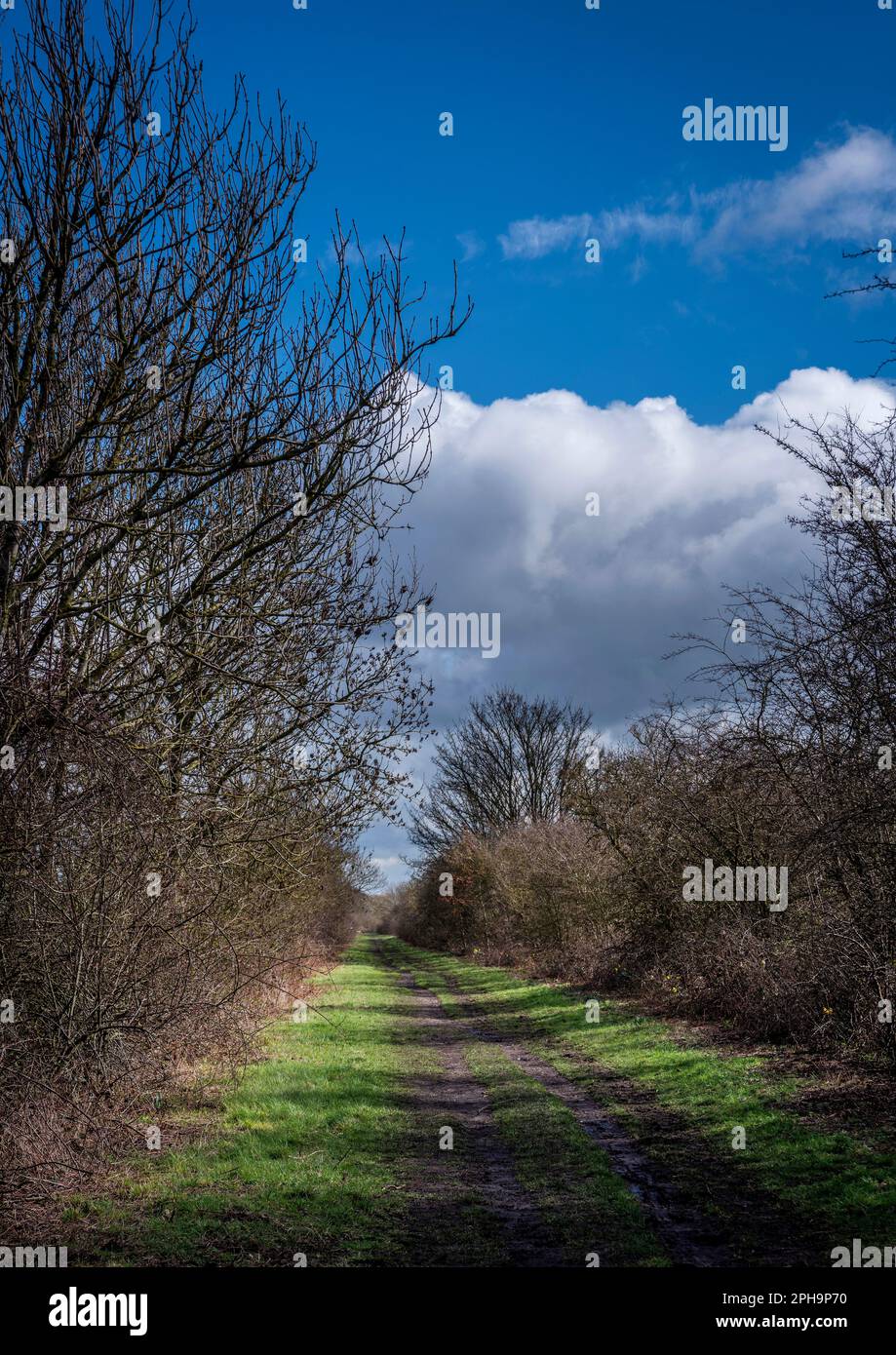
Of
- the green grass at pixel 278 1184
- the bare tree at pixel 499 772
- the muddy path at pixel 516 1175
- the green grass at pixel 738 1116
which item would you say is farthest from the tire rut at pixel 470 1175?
the bare tree at pixel 499 772

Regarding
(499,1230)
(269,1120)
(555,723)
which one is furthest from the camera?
(555,723)

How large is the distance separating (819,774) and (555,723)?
36.6 m

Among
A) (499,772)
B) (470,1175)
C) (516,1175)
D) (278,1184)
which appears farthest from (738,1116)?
(499,772)

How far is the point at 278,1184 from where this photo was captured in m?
7.14

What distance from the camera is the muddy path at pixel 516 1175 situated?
19.1ft

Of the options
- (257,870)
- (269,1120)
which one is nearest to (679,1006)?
(257,870)

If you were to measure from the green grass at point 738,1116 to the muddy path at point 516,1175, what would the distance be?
341 mm

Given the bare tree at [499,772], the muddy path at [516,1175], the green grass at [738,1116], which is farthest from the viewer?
the bare tree at [499,772]

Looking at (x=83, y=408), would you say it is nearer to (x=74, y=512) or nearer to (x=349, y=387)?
(x=74, y=512)

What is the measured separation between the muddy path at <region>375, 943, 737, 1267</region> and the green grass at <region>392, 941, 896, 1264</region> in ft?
1.12

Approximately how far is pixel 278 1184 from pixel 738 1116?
4.29m

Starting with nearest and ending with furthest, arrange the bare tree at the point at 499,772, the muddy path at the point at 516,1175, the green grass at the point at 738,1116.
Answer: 1. the muddy path at the point at 516,1175
2. the green grass at the point at 738,1116
3. the bare tree at the point at 499,772

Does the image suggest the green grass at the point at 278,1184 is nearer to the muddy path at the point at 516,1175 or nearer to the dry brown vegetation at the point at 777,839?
the muddy path at the point at 516,1175

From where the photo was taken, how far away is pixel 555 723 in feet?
155
